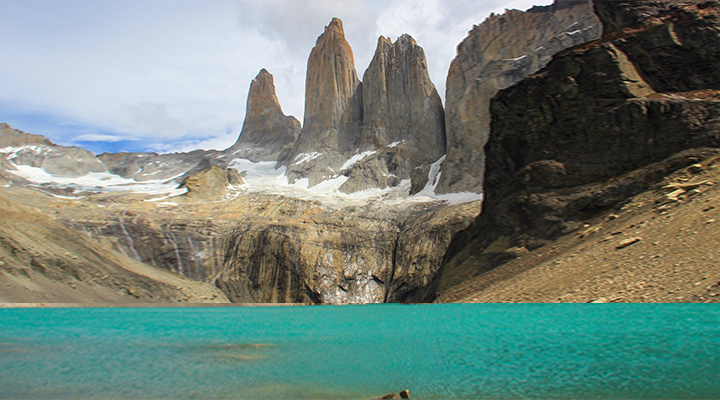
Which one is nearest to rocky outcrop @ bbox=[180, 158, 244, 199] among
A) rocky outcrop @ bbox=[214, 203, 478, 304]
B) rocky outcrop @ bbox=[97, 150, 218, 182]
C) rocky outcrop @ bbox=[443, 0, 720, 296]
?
rocky outcrop @ bbox=[214, 203, 478, 304]

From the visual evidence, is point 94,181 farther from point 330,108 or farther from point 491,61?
point 491,61

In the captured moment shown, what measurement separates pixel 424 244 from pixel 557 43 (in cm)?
4404

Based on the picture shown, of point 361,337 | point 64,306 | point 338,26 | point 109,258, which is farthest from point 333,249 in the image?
point 338,26

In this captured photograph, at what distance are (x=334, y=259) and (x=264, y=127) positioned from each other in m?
107

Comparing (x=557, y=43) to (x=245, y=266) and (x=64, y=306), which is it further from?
(x=64, y=306)

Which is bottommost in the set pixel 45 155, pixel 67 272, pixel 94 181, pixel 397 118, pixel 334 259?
pixel 334 259

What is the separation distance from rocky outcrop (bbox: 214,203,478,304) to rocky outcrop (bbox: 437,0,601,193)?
660 inches

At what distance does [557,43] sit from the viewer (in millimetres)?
89812

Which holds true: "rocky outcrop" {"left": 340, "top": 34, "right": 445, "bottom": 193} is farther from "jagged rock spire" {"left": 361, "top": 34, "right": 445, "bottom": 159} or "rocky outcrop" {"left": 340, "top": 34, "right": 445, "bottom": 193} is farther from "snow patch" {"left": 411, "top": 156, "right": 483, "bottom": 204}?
"snow patch" {"left": 411, "top": 156, "right": 483, "bottom": 204}

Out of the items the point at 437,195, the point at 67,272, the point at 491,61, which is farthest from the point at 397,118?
the point at 67,272

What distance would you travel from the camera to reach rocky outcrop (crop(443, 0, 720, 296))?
34.9 meters

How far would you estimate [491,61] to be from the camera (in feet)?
315

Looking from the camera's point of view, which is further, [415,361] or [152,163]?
[152,163]

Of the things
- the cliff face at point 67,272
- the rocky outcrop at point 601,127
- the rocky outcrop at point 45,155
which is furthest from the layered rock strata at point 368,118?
the rocky outcrop at point 45,155
